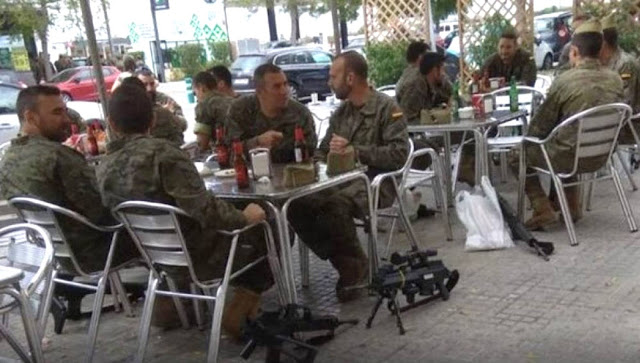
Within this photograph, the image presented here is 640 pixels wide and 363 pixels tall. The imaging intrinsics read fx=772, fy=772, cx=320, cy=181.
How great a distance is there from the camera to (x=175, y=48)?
28594 mm

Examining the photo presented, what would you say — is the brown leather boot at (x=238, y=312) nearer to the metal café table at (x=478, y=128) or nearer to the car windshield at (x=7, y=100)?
the metal café table at (x=478, y=128)

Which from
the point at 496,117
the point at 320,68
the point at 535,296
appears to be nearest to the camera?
the point at 535,296

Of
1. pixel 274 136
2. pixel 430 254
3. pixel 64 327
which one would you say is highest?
pixel 274 136

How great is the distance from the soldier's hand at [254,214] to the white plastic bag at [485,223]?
1914 mm

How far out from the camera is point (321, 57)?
20.3m

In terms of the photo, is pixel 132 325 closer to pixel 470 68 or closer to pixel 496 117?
pixel 496 117

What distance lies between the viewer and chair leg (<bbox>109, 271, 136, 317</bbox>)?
4258mm

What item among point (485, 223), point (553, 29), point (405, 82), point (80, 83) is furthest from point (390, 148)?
point (553, 29)

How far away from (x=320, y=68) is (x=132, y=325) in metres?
16.1

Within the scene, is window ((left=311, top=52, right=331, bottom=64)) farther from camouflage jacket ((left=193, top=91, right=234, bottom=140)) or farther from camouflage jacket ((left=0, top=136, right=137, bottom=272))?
camouflage jacket ((left=0, top=136, right=137, bottom=272))

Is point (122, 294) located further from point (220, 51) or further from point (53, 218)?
point (220, 51)

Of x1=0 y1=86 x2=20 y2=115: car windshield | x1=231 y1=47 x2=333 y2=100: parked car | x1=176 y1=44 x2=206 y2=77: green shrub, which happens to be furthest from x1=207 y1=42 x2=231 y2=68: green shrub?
x1=0 y1=86 x2=20 y2=115: car windshield

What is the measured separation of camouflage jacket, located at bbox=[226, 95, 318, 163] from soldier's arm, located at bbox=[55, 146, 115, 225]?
3.74 ft

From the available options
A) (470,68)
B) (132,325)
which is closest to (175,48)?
(470,68)
